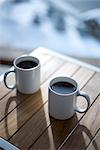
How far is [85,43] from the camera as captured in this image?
2311 millimetres

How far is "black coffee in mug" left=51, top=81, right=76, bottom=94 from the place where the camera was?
82cm

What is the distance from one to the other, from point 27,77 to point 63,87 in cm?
13

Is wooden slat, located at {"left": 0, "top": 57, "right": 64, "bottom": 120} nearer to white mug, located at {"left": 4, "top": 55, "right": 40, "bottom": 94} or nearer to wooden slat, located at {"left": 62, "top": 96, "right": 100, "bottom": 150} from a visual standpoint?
white mug, located at {"left": 4, "top": 55, "right": 40, "bottom": 94}

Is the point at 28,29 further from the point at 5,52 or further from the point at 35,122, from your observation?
the point at 35,122

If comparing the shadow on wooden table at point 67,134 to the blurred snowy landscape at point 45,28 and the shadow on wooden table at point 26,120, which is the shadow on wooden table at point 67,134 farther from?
the blurred snowy landscape at point 45,28

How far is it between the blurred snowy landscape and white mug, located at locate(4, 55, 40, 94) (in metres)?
1.20

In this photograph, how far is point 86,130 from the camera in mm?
810

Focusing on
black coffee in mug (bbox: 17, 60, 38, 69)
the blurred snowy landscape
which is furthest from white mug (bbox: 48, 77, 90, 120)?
the blurred snowy landscape

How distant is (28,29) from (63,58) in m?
1.38

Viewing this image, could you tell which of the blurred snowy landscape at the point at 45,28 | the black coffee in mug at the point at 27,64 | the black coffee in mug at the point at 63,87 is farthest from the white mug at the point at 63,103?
the blurred snowy landscape at the point at 45,28

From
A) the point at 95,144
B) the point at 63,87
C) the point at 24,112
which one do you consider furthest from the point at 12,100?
the point at 95,144

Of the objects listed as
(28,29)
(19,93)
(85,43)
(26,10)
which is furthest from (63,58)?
(26,10)

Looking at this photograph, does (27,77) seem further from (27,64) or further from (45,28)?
(45,28)

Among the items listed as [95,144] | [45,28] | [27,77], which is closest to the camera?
[95,144]
